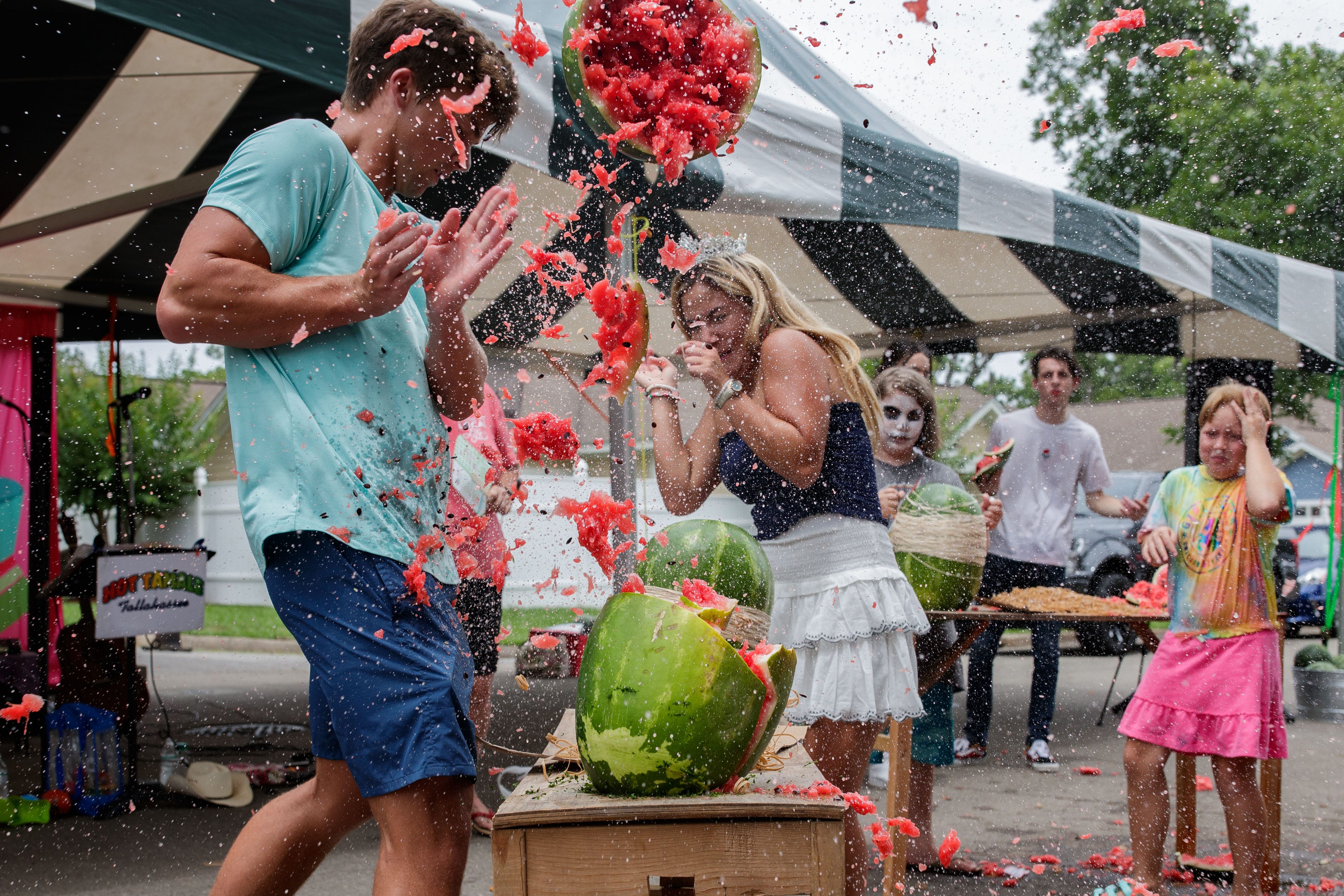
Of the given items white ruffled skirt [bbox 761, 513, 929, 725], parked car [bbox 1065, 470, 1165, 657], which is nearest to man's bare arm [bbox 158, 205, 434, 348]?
white ruffled skirt [bbox 761, 513, 929, 725]

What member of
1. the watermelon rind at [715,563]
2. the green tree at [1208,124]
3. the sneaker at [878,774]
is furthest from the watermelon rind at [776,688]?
the green tree at [1208,124]

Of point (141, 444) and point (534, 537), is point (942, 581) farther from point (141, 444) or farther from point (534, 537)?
point (141, 444)

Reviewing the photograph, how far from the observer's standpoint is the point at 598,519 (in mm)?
2156

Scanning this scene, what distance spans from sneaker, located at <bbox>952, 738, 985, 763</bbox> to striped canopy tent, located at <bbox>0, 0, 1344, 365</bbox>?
2.65m

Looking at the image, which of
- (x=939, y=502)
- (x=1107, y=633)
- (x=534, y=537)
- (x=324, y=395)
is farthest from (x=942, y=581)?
(x=534, y=537)

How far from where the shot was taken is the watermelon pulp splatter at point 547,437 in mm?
2623

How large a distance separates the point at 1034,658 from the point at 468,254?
14.8 ft

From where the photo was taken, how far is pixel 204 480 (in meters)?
27.4

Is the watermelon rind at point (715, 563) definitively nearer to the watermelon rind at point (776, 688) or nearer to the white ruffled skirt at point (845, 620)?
the white ruffled skirt at point (845, 620)

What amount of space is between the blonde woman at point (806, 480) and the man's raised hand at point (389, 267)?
96 cm

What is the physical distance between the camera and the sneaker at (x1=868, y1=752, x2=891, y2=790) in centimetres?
475

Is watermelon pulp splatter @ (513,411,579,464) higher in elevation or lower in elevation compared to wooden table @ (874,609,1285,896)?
higher

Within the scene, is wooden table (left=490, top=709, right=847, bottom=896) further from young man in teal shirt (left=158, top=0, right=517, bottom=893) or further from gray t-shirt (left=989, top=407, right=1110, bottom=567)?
gray t-shirt (left=989, top=407, right=1110, bottom=567)

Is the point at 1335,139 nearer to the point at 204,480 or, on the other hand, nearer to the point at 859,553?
the point at 859,553
